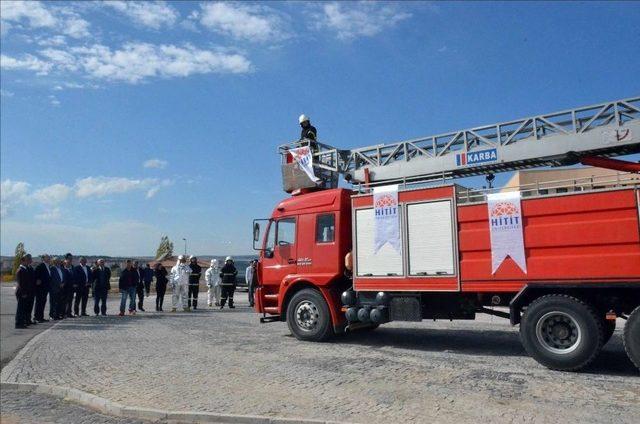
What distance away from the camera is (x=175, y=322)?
46.0 ft

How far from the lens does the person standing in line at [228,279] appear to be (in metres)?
18.4

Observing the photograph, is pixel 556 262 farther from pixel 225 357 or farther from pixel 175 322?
pixel 175 322

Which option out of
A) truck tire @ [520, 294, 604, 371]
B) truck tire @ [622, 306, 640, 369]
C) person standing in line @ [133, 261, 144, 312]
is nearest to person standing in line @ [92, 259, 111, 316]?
person standing in line @ [133, 261, 144, 312]

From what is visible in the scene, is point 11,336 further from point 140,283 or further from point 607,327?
point 607,327

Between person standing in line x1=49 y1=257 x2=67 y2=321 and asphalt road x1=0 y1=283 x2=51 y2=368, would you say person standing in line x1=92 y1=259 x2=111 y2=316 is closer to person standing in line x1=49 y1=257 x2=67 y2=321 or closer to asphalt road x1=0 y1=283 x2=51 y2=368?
person standing in line x1=49 y1=257 x2=67 y2=321

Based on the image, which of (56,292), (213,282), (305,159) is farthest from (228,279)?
(305,159)

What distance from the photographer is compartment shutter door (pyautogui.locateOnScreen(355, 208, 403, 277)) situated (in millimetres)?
9258

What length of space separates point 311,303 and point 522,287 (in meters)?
4.05

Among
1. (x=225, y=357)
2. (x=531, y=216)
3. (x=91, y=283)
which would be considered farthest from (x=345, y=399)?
(x=91, y=283)

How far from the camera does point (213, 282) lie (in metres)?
19.6

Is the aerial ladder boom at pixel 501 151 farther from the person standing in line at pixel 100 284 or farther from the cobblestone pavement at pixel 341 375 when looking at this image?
the person standing in line at pixel 100 284

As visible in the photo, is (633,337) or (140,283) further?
(140,283)

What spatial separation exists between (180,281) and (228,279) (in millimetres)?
1703

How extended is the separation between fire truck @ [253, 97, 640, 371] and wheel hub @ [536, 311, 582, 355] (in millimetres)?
14
